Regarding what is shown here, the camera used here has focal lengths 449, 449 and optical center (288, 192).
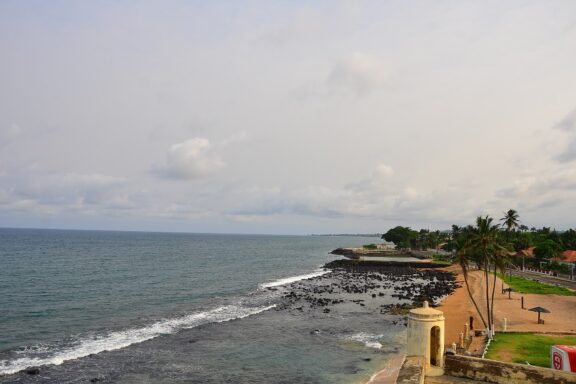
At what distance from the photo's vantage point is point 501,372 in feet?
47.0

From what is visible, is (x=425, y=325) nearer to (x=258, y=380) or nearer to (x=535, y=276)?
(x=258, y=380)

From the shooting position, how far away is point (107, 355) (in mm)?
29422

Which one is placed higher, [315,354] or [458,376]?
[458,376]

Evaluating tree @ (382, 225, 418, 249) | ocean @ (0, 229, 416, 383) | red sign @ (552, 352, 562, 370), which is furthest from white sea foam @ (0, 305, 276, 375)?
tree @ (382, 225, 418, 249)

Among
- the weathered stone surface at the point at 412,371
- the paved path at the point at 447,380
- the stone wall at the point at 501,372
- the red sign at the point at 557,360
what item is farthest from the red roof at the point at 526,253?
the weathered stone surface at the point at 412,371

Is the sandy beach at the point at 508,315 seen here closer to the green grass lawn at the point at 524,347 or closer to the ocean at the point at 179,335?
the green grass lawn at the point at 524,347

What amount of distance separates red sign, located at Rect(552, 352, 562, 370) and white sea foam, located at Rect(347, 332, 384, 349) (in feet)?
55.6

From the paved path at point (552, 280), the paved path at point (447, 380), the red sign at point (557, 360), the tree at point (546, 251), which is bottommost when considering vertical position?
the paved path at point (552, 280)

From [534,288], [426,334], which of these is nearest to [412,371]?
[426,334]

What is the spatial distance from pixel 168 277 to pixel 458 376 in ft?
209

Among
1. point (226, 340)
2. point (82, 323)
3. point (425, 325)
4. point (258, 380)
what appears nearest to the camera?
point (425, 325)

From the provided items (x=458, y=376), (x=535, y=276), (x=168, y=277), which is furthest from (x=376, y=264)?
(x=458, y=376)

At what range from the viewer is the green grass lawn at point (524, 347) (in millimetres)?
23641

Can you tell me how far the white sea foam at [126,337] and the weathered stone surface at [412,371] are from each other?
22.9 metres
